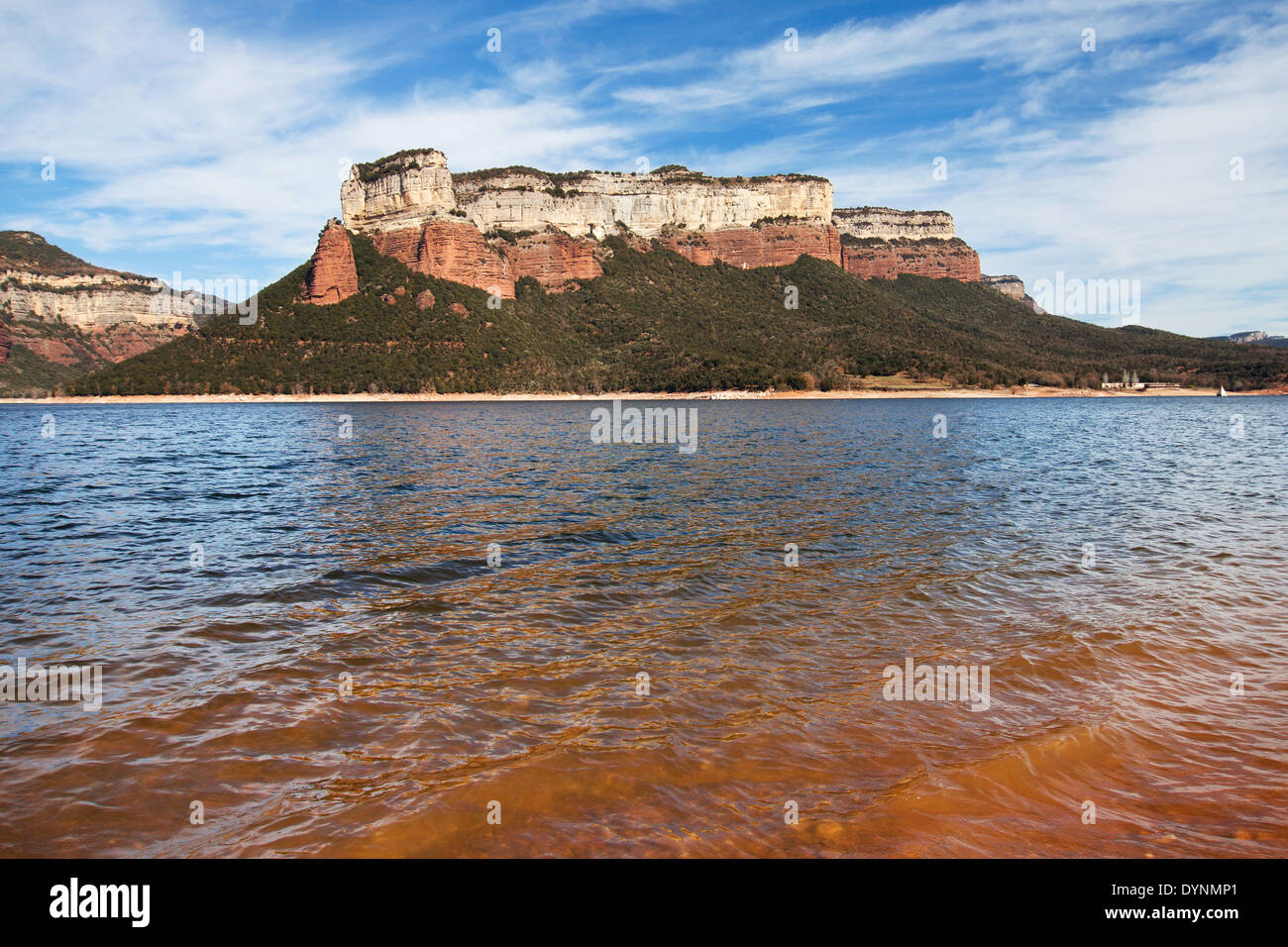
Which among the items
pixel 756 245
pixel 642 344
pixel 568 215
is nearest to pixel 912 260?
pixel 756 245

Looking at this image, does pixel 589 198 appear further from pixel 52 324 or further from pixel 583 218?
pixel 52 324

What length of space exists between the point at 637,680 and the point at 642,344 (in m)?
126

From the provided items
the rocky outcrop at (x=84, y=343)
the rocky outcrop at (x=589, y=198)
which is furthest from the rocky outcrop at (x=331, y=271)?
the rocky outcrop at (x=84, y=343)

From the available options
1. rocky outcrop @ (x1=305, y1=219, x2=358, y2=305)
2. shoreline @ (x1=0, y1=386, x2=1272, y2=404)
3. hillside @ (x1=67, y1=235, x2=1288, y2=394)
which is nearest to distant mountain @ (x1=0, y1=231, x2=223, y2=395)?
shoreline @ (x1=0, y1=386, x2=1272, y2=404)

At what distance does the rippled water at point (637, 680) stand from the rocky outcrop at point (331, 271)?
11707 cm

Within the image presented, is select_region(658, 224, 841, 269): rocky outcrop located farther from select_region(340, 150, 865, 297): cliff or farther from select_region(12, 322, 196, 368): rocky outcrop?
select_region(12, 322, 196, 368): rocky outcrop

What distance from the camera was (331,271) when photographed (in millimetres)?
122750

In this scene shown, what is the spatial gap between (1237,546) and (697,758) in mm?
14951

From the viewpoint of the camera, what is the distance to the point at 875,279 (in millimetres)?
181000

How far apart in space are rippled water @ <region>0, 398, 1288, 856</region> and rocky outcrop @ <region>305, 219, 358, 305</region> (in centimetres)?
11707

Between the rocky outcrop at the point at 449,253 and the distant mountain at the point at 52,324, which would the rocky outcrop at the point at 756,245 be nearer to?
the rocky outcrop at the point at 449,253

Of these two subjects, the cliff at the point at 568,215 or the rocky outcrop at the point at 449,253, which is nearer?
the rocky outcrop at the point at 449,253

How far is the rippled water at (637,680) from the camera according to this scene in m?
4.79
